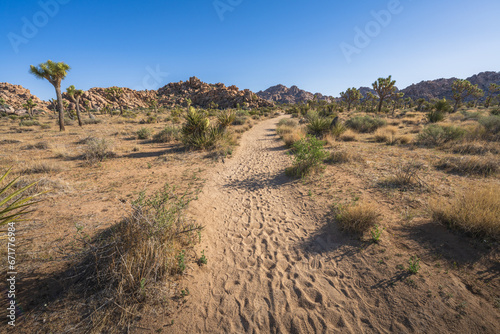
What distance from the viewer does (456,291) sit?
228 centimetres

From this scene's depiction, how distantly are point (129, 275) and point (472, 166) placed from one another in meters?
8.76

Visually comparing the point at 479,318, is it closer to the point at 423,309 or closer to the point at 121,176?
the point at 423,309

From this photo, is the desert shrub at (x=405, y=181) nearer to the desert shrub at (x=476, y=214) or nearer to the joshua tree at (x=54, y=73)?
the desert shrub at (x=476, y=214)

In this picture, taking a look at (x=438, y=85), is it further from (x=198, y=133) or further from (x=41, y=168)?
(x=41, y=168)

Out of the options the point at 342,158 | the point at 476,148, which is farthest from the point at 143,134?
the point at 476,148

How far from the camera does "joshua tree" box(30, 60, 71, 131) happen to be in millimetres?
16344

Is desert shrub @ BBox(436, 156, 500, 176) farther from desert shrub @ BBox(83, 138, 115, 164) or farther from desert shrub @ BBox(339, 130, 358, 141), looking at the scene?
desert shrub @ BBox(83, 138, 115, 164)

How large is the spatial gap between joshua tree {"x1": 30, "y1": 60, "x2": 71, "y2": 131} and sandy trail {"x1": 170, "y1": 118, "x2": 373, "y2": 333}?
21.6 metres

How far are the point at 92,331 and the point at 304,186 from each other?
5.15 meters

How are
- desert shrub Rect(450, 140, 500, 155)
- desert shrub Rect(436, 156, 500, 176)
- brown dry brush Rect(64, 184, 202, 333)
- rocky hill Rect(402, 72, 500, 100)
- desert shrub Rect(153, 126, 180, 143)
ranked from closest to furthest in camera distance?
brown dry brush Rect(64, 184, 202, 333), desert shrub Rect(436, 156, 500, 176), desert shrub Rect(450, 140, 500, 155), desert shrub Rect(153, 126, 180, 143), rocky hill Rect(402, 72, 500, 100)

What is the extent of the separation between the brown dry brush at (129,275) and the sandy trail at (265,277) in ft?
1.48

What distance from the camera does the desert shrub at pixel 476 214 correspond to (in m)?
2.79

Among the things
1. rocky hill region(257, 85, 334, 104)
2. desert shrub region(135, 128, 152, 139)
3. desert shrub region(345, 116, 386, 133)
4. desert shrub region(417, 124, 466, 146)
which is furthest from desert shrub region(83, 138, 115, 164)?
rocky hill region(257, 85, 334, 104)

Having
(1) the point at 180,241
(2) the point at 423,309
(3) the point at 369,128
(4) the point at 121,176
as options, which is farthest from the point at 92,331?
(3) the point at 369,128
